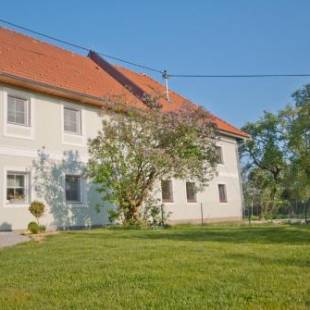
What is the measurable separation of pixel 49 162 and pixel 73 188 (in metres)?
1.66

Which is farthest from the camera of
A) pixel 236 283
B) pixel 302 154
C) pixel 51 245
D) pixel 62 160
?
pixel 302 154

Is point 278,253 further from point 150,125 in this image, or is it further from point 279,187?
point 279,187

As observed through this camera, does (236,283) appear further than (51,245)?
No

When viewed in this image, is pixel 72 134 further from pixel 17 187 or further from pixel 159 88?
pixel 159 88

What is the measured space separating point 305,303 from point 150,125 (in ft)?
41.7

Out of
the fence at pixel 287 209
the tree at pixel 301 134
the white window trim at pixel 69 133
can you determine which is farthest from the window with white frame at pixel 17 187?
the fence at pixel 287 209

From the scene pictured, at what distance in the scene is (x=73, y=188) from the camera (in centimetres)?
1861

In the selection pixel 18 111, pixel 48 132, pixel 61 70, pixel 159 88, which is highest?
pixel 159 88

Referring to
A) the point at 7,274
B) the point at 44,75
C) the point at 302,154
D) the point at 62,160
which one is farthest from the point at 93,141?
the point at 302,154

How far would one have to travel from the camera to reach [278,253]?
26.0ft

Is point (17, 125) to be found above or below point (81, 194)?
above

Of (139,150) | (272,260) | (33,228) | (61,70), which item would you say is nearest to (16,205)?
(33,228)

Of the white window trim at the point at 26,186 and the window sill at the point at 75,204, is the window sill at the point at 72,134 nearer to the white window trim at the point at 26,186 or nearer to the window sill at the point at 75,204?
the white window trim at the point at 26,186

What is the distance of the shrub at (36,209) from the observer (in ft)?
51.2
